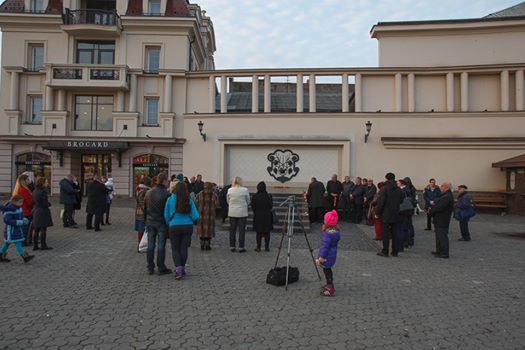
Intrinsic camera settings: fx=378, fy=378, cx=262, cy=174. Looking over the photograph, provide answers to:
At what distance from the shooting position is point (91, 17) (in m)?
22.6

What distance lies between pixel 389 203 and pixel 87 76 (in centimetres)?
1896

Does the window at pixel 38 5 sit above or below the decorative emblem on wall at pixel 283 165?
above

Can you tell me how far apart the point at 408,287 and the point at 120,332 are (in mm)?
4523

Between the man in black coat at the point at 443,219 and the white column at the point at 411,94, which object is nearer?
the man in black coat at the point at 443,219

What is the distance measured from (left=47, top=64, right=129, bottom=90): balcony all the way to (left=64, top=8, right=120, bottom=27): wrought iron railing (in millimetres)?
2939

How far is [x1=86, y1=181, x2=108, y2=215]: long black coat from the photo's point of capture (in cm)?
1126

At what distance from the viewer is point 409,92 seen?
20328 millimetres

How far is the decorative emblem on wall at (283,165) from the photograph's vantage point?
68.1 feet

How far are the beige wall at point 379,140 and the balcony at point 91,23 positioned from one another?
6910mm

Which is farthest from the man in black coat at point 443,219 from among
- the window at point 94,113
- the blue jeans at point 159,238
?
the window at point 94,113

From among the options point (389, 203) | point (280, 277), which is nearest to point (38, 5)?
point (389, 203)

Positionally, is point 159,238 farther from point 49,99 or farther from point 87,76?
point 49,99

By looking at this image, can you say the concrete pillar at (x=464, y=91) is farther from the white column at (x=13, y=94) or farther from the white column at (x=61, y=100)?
the white column at (x=13, y=94)

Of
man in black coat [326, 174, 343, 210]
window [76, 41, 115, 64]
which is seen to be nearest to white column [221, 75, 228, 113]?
window [76, 41, 115, 64]
